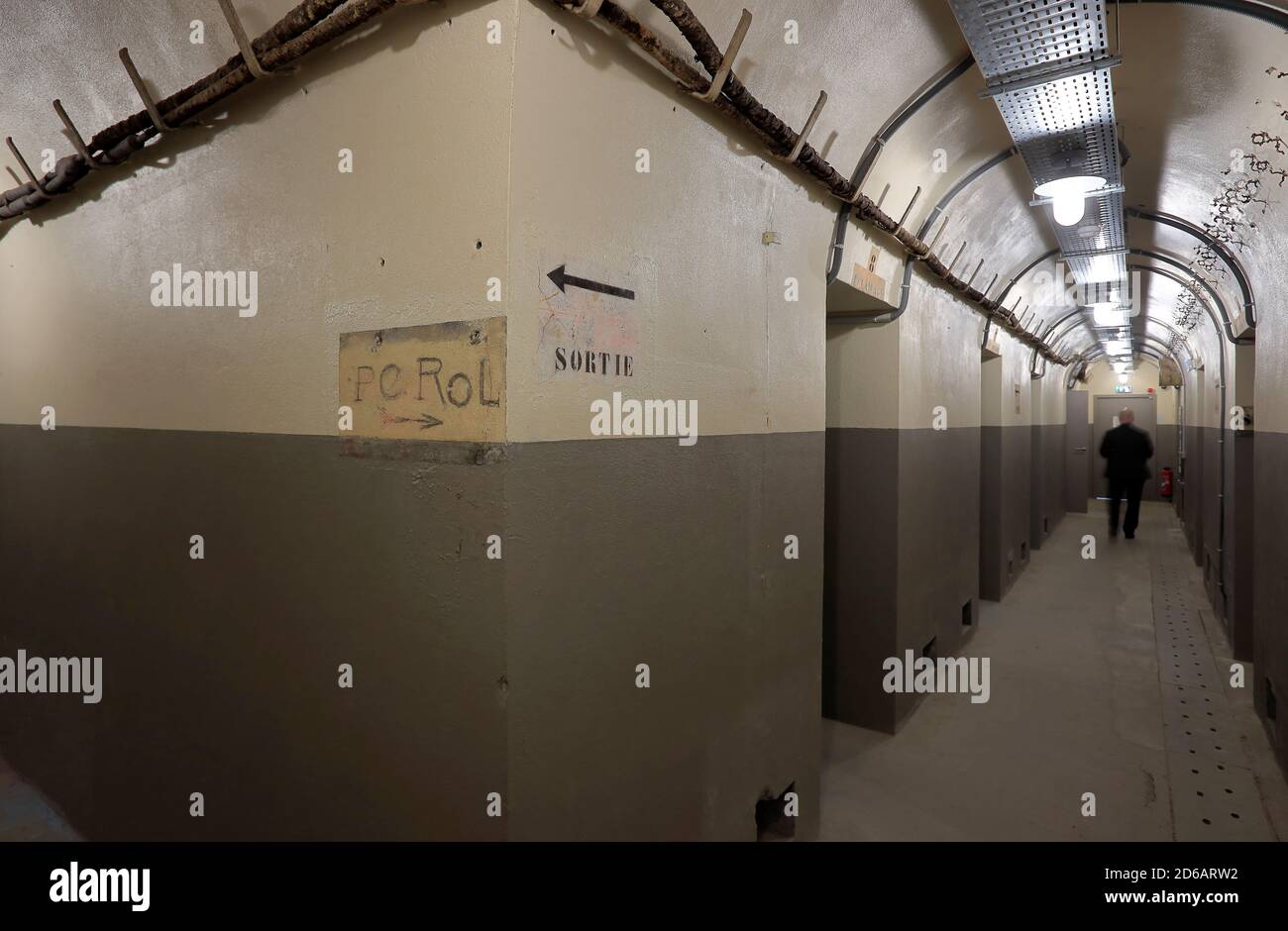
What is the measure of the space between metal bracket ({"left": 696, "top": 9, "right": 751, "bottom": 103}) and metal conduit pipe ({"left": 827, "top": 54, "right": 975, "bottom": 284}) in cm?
127

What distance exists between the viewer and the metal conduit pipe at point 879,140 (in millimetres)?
3256

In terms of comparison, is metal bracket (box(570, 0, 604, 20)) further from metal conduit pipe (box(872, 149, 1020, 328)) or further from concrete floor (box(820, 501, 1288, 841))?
concrete floor (box(820, 501, 1288, 841))

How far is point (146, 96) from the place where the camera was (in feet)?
7.38

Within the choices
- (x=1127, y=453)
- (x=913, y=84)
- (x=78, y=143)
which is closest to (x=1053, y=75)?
(x=913, y=84)

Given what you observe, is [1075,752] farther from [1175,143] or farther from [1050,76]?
[1175,143]

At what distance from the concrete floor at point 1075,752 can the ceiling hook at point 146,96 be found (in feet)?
12.2

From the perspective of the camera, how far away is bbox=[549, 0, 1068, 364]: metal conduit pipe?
6.09ft

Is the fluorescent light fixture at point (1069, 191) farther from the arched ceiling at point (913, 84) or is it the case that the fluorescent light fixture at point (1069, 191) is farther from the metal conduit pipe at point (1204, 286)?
the metal conduit pipe at point (1204, 286)

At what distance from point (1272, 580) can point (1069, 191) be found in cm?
237

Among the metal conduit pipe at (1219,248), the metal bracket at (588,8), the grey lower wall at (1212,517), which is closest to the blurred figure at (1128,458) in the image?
the grey lower wall at (1212,517)

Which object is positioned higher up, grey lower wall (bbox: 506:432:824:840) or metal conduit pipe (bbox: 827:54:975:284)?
metal conduit pipe (bbox: 827:54:975:284)

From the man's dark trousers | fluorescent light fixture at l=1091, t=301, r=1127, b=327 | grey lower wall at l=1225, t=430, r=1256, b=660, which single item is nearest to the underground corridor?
grey lower wall at l=1225, t=430, r=1256, b=660

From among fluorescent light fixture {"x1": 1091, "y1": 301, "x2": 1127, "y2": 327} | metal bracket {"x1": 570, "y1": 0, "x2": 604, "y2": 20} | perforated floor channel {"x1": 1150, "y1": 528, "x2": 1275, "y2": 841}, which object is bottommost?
perforated floor channel {"x1": 1150, "y1": 528, "x2": 1275, "y2": 841}
